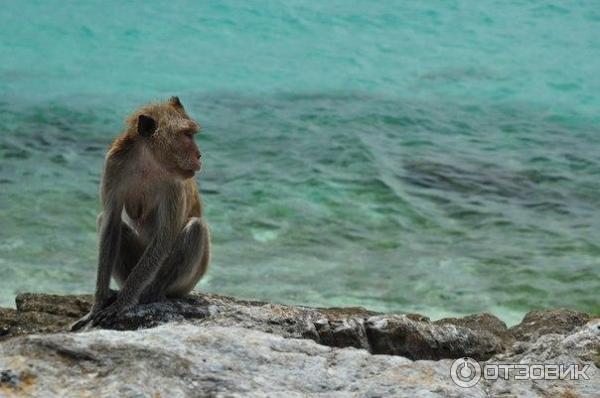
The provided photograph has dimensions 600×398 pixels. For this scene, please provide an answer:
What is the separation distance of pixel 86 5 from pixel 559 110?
1367 centimetres

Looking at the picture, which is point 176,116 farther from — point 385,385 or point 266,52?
point 266,52

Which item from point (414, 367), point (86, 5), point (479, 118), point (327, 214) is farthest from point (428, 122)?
point (414, 367)

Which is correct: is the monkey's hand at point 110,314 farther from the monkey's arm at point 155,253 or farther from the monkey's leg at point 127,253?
A: the monkey's leg at point 127,253

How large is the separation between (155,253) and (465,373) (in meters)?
2.36

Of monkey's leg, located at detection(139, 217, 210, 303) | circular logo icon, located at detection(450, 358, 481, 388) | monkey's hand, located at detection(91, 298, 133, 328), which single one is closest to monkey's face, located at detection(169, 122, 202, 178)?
monkey's leg, located at detection(139, 217, 210, 303)

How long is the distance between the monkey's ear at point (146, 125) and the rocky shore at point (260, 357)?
105cm

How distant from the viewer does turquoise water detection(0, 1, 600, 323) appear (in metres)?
13.2

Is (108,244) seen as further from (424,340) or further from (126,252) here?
(424,340)

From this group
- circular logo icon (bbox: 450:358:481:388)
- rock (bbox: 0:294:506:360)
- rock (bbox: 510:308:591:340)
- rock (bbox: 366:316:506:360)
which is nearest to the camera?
circular logo icon (bbox: 450:358:481:388)

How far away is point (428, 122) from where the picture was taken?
66.9 ft

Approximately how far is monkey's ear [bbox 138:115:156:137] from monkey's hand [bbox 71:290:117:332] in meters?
0.97

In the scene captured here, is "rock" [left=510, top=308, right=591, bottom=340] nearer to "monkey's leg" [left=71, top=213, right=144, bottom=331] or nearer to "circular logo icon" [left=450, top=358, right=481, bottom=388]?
"circular logo icon" [left=450, top=358, right=481, bottom=388]

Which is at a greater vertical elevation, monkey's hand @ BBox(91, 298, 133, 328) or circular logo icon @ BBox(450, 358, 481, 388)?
circular logo icon @ BBox(450, 358, 481, 388)

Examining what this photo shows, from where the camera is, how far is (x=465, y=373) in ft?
15.4
